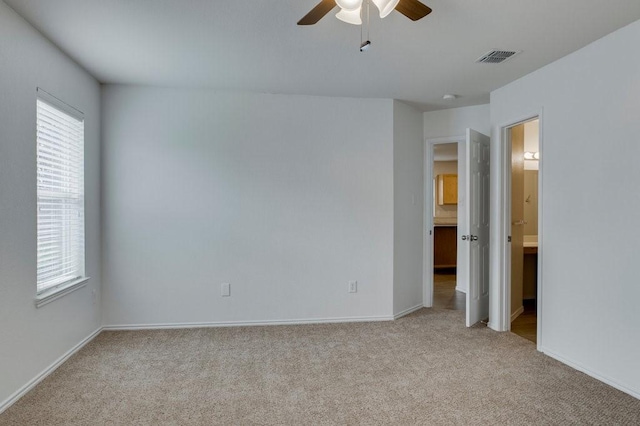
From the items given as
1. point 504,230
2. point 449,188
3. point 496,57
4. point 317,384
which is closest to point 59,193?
point 317,384

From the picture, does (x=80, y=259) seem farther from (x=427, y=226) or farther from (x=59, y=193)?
(x=427, y=226)

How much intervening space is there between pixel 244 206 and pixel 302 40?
6.17 feet

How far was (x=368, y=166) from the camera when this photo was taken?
170 inches

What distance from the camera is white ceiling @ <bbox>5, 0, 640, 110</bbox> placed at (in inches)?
93.0

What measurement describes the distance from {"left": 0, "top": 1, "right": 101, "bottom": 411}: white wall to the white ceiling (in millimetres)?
177

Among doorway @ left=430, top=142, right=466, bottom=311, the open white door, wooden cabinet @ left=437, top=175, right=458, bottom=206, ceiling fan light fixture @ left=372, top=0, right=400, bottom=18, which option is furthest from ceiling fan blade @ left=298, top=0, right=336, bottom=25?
wooden cabinet @ left=437, top=175, right=458, bottom=206

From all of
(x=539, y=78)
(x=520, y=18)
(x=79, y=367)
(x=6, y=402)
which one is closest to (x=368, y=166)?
(x=539, y=78)

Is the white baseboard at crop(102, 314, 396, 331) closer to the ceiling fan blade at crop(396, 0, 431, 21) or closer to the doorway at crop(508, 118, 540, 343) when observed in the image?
the doorway at crop(508, 118, 540, 343)

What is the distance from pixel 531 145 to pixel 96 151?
5225 millimetres

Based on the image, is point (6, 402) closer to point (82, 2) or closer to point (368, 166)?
point (82, 2)

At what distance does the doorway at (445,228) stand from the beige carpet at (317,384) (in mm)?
2110

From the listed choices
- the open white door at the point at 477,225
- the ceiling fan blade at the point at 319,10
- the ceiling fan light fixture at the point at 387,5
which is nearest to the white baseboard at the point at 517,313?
the open white door at the point at 477,225

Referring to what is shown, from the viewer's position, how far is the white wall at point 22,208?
2.39m

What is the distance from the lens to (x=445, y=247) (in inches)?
291
